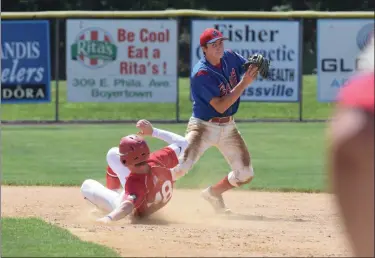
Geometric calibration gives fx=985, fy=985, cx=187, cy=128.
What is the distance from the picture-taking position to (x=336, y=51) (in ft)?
65.1

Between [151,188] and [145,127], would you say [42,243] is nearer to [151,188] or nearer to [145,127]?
[151,188]

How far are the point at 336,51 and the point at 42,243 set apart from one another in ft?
46.9

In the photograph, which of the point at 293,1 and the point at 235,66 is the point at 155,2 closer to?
the point at 293,1

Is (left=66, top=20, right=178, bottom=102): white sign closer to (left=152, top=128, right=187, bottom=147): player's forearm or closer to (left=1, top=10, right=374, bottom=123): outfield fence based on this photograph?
(left=1, top=10, right=374, bottom=123): outfield fence

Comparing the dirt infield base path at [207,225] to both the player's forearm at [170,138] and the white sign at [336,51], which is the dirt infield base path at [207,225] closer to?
the player's forearm at [170,138]

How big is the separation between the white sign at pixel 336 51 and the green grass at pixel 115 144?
1001 mm

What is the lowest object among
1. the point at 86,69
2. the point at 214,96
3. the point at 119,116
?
the point at 119,116

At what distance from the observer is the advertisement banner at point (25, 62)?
62.2 ft

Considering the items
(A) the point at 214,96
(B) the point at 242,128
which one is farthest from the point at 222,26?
(A) the point at 214,96

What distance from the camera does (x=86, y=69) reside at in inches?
757

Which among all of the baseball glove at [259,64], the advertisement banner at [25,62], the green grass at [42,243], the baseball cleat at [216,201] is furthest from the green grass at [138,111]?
the green grass at [42,243]

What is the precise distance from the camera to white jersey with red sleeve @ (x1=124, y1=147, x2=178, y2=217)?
7.39 meters

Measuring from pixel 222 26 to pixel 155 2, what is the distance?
615 inches

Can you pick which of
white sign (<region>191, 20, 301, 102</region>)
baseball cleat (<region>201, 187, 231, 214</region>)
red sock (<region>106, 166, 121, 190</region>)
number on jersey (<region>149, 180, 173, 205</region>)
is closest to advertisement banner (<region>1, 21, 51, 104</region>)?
white sign (<region>191, 20, 301, 102</region>)
